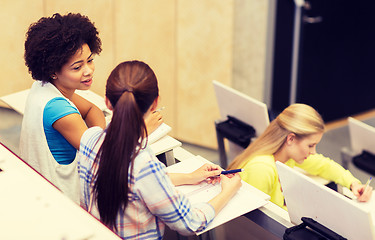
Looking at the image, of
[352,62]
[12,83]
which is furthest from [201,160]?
[352,62]

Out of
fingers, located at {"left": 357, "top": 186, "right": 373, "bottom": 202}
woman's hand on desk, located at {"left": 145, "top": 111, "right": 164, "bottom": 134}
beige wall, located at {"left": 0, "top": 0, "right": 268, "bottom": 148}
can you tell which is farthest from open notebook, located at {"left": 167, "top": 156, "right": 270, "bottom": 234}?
beige wall, located at {"left": 0, "top": 0, "right": 268, "bottom": 148}

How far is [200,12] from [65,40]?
2029 millimetres

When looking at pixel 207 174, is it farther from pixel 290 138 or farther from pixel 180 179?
pixel 290 138

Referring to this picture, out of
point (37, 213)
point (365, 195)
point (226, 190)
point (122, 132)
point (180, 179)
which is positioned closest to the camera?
point (37, 213)

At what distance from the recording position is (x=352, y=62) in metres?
4.68

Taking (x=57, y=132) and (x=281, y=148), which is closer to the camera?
(x=57, y=132)

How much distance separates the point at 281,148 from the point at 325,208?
649 millimetres

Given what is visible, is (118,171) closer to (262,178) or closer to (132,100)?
(132,100)

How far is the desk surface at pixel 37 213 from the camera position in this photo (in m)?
1.24

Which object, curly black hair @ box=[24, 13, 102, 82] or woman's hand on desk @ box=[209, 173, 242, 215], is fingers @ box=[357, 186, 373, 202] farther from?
curly black hair @ box=[24, 13, 102, 82]

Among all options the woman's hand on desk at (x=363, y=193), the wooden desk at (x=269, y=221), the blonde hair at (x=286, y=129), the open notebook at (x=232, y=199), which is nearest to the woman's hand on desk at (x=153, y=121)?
the open notebook at (x=232, y=199)

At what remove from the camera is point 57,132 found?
1.90m

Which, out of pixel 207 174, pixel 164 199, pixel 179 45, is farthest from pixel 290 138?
pixel 179 45

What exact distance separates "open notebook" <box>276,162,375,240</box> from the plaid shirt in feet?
0.91
